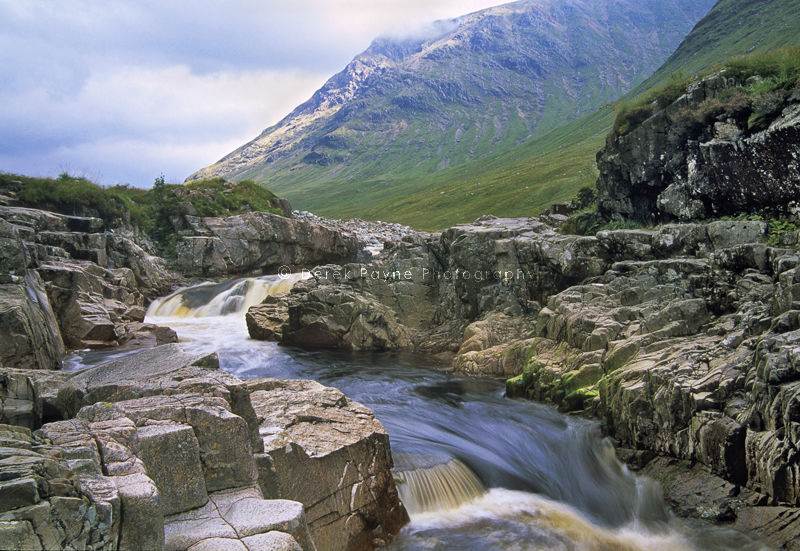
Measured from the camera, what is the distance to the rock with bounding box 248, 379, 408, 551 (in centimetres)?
1010

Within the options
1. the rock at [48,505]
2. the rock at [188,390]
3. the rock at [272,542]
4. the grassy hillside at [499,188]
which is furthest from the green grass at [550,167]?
the rock at [48,505]

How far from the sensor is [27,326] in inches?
801

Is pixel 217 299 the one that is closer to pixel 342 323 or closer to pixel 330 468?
pixel 342 323

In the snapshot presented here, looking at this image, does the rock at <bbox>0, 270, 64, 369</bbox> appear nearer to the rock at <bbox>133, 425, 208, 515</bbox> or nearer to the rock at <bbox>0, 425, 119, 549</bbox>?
the rock at <bbox>133, 425, 208, 515</bbox>

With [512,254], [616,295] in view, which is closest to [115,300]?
[512,254]

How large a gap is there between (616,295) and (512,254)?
28.1ft

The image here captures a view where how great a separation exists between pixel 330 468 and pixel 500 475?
20.9 ft

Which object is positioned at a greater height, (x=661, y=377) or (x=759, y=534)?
(x=661, y=377)

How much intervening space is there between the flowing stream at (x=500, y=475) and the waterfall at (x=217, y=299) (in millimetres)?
12745

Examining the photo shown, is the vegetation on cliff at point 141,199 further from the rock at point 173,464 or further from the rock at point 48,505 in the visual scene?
the rock at point 48,505

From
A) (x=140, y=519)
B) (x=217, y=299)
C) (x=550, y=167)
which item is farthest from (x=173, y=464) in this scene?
(x=550, y=167)

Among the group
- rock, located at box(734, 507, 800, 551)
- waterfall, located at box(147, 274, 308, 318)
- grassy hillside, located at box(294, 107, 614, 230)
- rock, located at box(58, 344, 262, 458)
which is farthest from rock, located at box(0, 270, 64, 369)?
grassy hillside, located at box(294, 107, 614, 230)

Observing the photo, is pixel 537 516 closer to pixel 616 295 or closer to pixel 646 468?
pixel 646 468

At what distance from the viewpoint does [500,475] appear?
49.1 ft
